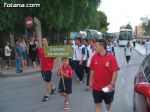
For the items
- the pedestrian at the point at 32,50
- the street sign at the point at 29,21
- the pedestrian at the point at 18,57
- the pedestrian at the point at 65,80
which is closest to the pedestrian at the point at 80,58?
the pedestrian at the point at 65,80

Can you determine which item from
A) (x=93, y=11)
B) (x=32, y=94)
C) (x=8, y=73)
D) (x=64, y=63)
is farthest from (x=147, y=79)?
(x=93, y=11)

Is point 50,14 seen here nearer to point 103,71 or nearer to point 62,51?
point 62,51

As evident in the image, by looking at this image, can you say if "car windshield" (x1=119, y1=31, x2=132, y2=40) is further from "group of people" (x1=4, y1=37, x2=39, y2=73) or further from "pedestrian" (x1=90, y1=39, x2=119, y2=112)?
"pedestrian" (x1=90, y1=39, x2=119, y2=112)

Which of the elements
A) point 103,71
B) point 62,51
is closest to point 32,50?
point 62,51

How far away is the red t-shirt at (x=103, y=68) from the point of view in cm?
745

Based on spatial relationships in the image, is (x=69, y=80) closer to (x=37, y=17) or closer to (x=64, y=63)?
(x=64, y=63)

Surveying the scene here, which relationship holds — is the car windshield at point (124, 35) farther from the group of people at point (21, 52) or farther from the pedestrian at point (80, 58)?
the pedestrian at point (80, 58)

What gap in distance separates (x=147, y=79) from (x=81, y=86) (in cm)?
863

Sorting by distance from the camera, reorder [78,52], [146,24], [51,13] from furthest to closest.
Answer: [146,24] < [51,13] < [78,52]

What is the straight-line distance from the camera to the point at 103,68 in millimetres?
7477

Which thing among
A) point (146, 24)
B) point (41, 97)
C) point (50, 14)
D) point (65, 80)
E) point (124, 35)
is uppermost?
point (146, 24)

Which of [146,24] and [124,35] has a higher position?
[146,24]

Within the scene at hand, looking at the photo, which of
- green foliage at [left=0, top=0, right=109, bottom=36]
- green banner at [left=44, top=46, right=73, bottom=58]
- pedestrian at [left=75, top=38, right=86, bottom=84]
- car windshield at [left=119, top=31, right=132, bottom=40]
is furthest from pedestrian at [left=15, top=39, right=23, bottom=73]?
car windshield at [left=119, top=31, right=132, bottom=40]

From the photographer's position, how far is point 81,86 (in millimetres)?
14844
